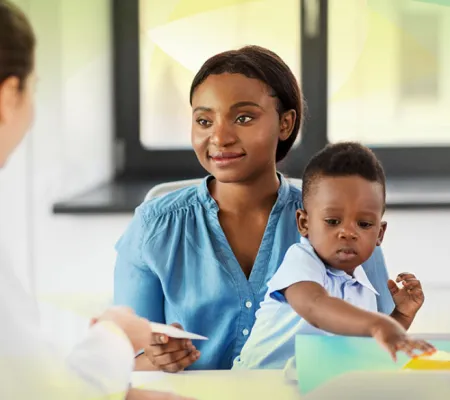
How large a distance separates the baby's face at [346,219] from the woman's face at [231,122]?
121 millimetres

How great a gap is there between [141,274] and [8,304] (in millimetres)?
340

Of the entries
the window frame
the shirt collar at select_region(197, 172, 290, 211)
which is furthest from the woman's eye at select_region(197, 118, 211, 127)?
the window frame

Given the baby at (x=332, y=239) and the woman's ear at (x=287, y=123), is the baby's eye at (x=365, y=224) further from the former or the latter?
the woman's ear at (x=287, y=123)

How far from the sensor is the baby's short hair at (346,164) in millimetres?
640

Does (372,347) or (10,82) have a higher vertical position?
(10,82)

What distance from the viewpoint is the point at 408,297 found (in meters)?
0.71

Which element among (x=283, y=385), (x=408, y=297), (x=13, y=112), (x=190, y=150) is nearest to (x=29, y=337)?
(x=13, y=112)

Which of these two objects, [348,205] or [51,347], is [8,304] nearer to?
[51,347]

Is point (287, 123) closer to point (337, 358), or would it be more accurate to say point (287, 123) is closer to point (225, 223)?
point (225, 223)

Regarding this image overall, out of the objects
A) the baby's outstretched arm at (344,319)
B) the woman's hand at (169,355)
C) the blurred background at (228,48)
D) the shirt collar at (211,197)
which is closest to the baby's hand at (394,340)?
the baby's outstretched arm at (344,319)

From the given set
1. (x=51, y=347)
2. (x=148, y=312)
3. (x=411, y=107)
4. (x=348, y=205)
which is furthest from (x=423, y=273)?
(x=51, y=347)

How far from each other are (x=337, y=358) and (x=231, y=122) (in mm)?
266

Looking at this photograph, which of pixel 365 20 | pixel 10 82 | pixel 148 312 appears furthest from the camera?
pixel 365 20

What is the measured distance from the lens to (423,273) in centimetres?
158
